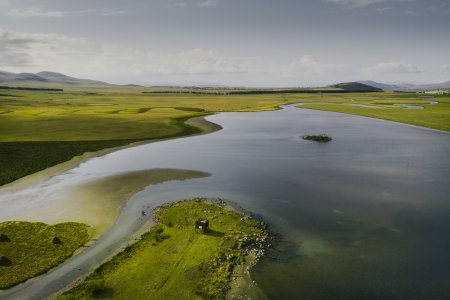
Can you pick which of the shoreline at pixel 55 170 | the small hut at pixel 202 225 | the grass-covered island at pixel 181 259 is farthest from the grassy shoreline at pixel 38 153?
the small hut at pixel 202 225

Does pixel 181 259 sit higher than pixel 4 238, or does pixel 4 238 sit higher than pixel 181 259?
pixel 4 238

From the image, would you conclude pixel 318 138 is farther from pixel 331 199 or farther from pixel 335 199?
pixel 331 199

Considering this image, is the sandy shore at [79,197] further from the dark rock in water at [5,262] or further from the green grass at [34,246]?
the dark rock in water at [5,262]

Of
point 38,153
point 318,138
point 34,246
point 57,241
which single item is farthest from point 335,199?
point 38,153

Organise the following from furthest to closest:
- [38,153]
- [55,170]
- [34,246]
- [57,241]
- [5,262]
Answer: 1. [38,153]
2. [55,170]
3. [57,241]
4. [34,246]
5. [5,262]

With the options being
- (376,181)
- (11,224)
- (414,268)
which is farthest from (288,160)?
(11,224)

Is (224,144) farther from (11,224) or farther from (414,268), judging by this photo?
(414,268)
